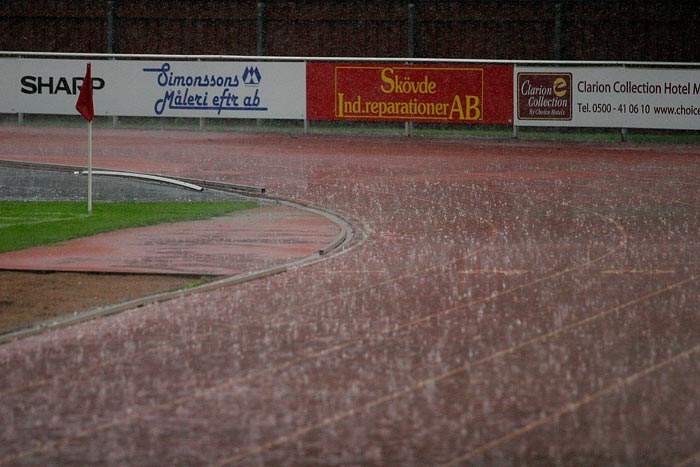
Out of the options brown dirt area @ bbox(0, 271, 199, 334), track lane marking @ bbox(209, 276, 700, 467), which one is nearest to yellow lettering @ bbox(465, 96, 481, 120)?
brown dirt area @ bbox(0, 271, 199, 334)

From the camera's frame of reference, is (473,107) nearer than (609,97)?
No

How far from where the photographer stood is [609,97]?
2877 cm

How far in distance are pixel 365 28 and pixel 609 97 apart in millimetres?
7617

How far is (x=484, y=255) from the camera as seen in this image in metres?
12.6

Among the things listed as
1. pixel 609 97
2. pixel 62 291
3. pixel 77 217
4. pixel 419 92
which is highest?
pixel 419 92

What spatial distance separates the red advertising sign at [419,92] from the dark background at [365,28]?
11.2 ft

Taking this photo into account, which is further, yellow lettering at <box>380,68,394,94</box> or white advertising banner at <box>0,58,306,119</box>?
white advertising banner at <box>0,58,306,119</box>

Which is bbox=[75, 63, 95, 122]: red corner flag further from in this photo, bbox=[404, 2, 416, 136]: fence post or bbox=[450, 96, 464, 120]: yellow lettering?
bbox=[404, 2, 416, 136]: fence post

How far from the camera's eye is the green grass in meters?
14.0

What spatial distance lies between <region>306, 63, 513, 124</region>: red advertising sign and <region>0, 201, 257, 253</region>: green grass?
12873mm

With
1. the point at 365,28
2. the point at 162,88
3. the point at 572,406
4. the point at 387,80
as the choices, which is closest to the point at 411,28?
the point at 365,28

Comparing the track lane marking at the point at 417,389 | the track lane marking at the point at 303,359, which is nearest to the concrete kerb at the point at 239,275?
the track lane marking at the point at 303,359

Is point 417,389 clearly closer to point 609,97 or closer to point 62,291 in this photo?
point 62,291

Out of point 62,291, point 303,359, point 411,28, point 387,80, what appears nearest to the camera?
point 303,359
